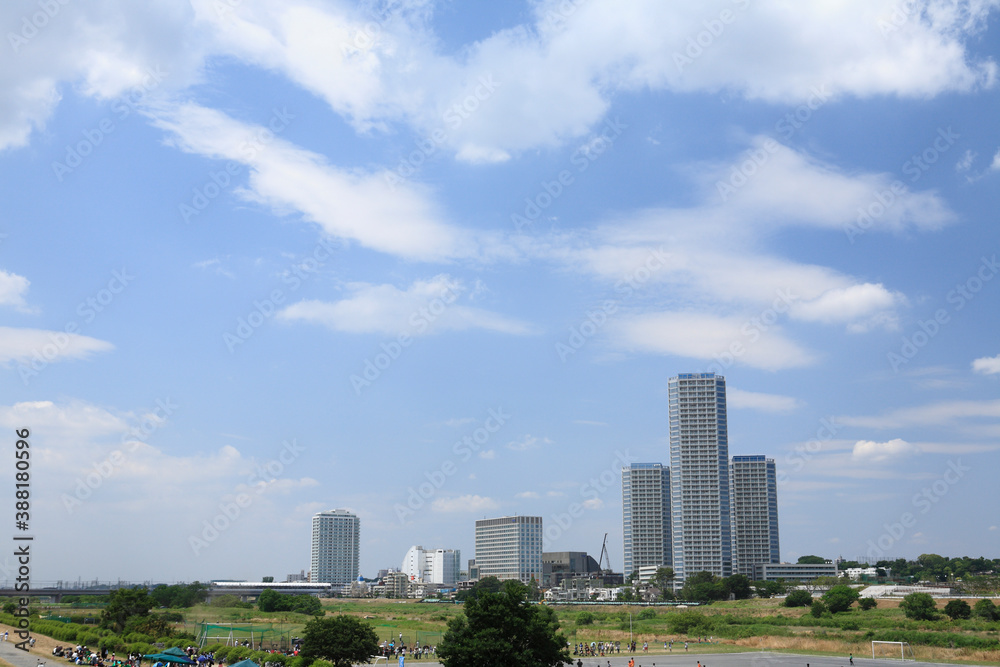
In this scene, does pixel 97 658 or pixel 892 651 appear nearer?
pixel 97 658

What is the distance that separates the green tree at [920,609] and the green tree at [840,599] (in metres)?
11.8

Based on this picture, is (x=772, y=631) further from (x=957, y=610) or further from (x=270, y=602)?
(x=270, y=602)

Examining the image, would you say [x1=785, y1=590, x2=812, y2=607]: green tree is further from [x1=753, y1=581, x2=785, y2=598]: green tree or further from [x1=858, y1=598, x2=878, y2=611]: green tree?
[x1=753, y1=581, x2=785, y2=598]: green tree

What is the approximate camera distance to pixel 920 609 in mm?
91000

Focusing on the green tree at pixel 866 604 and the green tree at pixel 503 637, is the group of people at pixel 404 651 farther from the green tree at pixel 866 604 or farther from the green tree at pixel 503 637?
the green tree at pixel 866 604

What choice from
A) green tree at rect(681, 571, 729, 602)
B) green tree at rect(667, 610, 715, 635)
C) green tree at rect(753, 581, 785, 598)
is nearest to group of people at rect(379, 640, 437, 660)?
green tree at rect(667, 610, 715, 635)

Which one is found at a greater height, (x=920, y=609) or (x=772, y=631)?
(x=920, y=609)

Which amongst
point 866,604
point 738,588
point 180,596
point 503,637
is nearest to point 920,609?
point 866,604

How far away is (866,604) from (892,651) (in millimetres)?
43959

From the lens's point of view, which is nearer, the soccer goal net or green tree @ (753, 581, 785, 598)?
the soccer goal net

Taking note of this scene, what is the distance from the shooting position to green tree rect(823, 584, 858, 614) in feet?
346

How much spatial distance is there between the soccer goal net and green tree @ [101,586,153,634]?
59998mm

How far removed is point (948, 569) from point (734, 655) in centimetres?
16181

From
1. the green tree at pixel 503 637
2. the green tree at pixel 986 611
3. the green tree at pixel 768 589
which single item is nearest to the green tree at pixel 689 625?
the green tree at pixel 986 611
